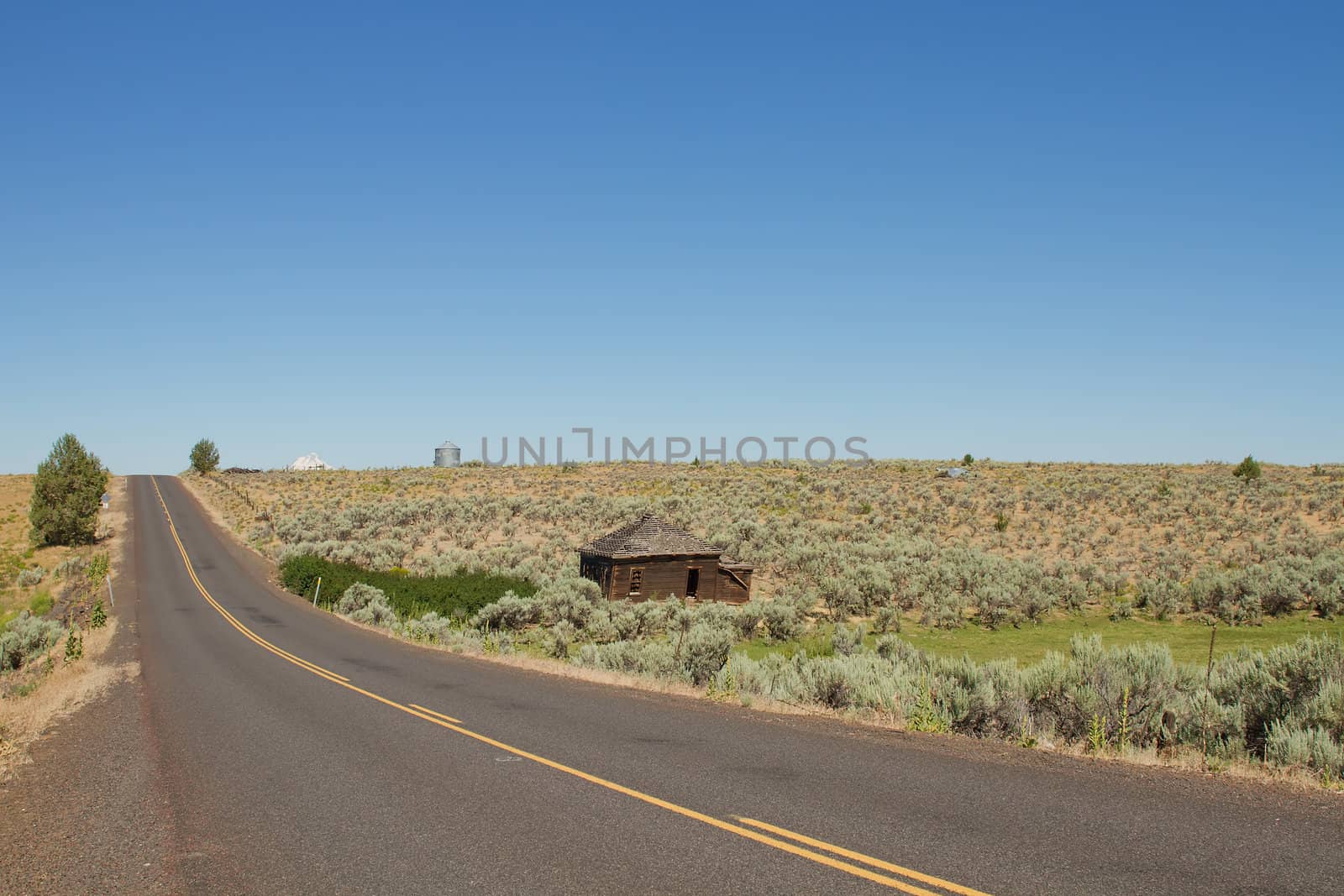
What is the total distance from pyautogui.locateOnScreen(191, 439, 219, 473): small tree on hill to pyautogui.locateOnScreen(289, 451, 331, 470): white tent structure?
37.3 feet

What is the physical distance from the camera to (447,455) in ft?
370

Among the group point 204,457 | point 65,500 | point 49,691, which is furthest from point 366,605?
point 204,457

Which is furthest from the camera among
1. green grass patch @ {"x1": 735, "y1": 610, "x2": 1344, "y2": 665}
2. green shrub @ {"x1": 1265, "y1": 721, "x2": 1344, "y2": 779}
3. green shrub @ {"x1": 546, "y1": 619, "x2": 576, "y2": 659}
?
green shrub @ {"x1": 546, "y1": 619, "x2": 576, "y2": 659}

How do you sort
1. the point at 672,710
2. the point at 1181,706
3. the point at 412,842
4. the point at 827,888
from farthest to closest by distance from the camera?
the point at 672,710 < the point at 1181,706 < the point at 412,842 < the point at 827,888

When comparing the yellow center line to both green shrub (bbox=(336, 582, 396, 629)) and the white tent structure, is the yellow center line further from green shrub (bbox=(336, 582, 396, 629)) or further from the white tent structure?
the white tent structure

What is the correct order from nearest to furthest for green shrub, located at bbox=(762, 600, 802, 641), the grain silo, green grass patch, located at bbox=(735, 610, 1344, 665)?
green grass patch, located at bbox=(735, 610, 1344, 665) → green shrub, located at bbox=(762, 600, 802, 641) → the grain silo

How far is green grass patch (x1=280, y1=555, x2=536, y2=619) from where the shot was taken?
2952 cm

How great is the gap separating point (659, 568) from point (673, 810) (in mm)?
25997

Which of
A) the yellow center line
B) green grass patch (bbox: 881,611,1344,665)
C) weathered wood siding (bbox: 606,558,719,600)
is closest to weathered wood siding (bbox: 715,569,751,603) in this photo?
weathered wood siding (bbox: 606,558,719,600)

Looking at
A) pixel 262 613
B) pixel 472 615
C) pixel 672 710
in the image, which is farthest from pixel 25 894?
pixel 262 613

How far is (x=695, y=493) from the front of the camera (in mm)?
67562

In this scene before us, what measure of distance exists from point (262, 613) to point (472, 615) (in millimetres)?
10370

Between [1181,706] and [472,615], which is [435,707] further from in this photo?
[472,615]

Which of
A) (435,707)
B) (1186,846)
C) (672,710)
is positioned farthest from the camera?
(435,707)
